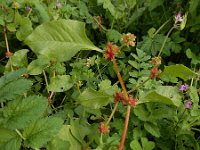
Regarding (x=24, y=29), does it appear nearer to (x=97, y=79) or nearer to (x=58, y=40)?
(x=58, y=40)

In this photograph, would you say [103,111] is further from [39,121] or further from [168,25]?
[168,25]

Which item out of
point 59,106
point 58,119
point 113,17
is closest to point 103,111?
point 59,106

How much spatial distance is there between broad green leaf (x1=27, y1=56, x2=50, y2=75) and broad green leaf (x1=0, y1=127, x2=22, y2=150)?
43 centimetres

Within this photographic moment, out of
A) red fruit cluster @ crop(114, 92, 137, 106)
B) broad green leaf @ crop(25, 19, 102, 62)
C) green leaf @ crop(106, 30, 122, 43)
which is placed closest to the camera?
red fruit cluster @ crop(114, 92, 137, 106)

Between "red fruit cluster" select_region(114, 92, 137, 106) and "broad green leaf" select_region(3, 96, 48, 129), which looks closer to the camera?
"broad green leaf" select_region(3, 96, 48, 129)

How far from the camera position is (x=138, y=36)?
7.06ft

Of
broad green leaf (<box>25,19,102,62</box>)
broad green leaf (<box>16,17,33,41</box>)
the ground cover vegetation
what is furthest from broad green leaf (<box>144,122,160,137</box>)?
broad green leaf (<box>16,17,33,41</box>)

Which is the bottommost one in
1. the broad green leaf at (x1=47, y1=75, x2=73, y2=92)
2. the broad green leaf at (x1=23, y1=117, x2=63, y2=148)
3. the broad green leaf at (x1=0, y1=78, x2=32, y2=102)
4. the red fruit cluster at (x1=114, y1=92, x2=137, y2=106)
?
the broad green leaf at (x1=47, y1=75, x2=73, y2=92)

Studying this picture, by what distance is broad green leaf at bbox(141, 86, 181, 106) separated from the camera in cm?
133

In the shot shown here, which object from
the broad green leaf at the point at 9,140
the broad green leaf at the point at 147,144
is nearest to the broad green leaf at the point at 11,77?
the broad green leaf at the point at 9,140

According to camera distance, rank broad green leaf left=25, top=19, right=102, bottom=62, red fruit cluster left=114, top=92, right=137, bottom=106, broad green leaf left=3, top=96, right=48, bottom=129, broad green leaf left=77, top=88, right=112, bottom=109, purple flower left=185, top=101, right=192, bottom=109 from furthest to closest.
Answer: broad green leaf left=25, top=19, right=102, bottom=62 → purple flower left=185, top=101, right=192, bottom=109 → broad green leaf left=77, top=88, right=112, bottom=109 → red fruit cluster left=114, top=92, right=137, bottom=106 → broad green leaf left=3, top=96, right=48, bottom=129

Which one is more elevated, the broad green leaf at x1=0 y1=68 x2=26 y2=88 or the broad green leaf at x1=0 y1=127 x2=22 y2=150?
the broad green leaf at x1=0 y1=68 x2=26 y2=88

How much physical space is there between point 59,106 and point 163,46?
2.05ft

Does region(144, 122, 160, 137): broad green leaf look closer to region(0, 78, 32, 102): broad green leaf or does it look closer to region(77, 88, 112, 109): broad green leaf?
region(77, 88, 112, 109): broad green leaf
